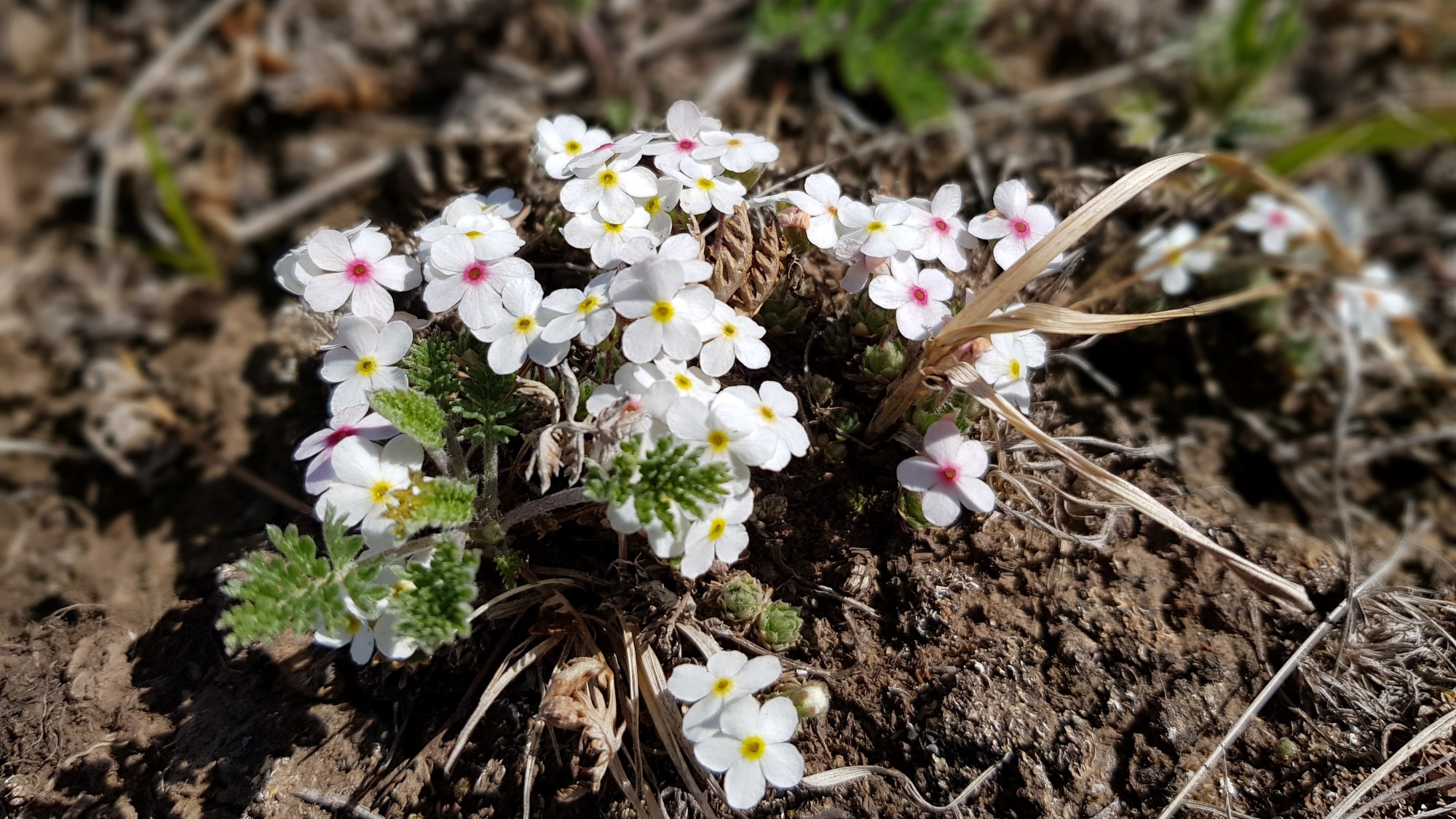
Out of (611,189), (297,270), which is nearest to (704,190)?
(611,189)

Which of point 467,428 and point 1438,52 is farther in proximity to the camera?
point 1438,52

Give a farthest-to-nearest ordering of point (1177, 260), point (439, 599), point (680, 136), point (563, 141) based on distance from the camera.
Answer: point (1177, 260)
point (563, 141)
point (680, 136)
point (439, 599)

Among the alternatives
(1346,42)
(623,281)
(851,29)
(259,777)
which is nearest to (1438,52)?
(1346,42)

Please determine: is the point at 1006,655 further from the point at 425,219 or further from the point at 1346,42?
the point at 1346,42

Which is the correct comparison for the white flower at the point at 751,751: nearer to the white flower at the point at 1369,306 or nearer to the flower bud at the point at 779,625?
the flower bud at the point at 779,625

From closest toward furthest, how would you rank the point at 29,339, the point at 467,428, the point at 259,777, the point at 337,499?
the point at 337,499
the point at 467,428
the point at 259,777
the point at 29,339

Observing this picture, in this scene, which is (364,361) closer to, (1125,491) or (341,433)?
(341,433)

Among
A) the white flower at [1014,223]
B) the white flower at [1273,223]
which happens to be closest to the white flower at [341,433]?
the white flower at [1014,223]
